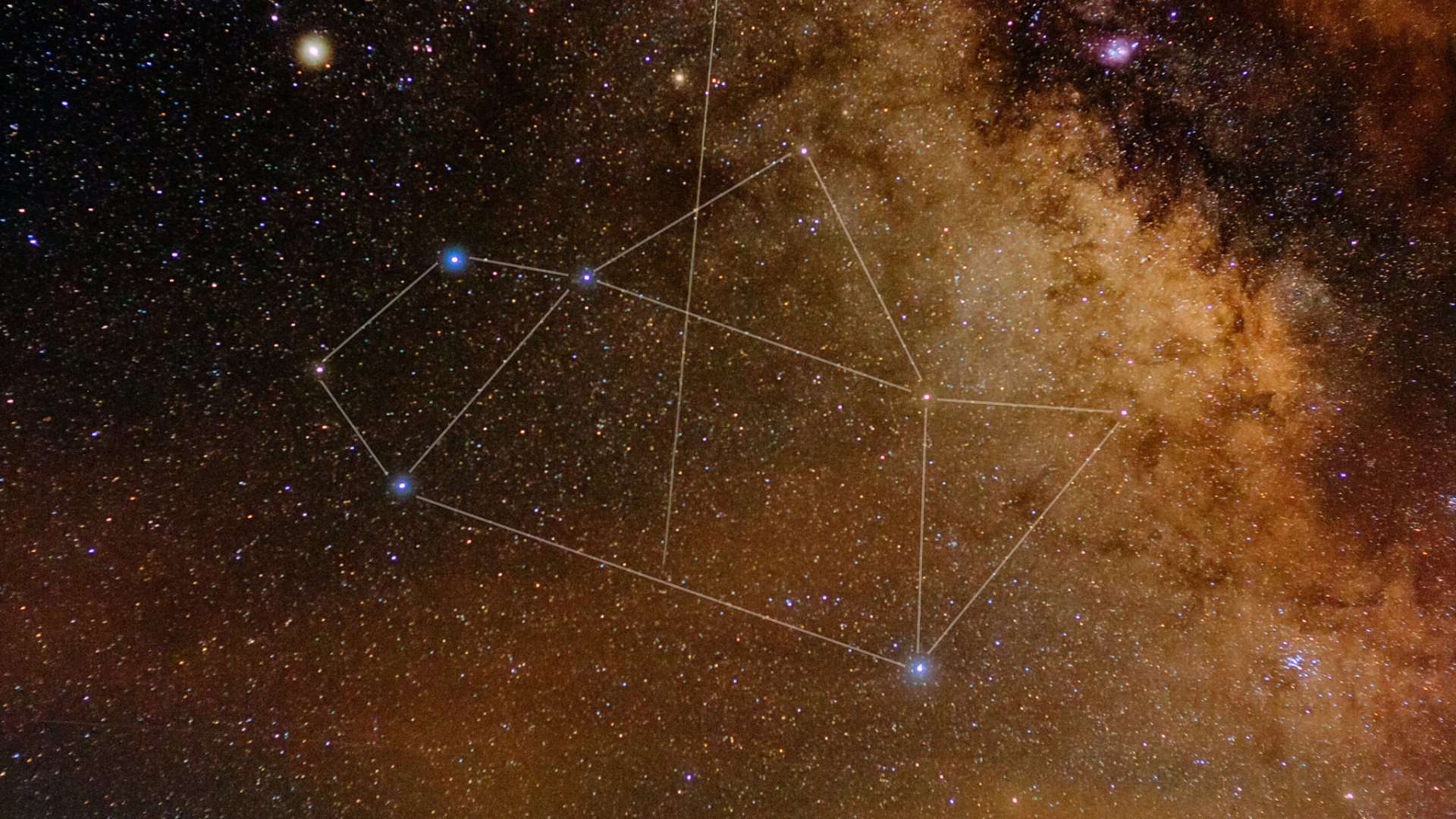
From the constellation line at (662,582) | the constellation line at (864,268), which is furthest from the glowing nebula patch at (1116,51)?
the constellation line at (662,582)

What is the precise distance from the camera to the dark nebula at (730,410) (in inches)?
40.5

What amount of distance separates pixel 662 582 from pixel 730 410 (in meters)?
0.33

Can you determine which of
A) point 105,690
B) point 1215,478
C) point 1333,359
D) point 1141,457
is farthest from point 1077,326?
point 105,690

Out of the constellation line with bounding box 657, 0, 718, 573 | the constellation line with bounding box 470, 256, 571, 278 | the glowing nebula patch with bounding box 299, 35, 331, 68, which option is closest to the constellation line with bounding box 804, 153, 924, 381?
the constellation line with bounding box 657, 0, 718, 573

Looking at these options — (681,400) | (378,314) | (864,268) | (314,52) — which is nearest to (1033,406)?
(864,268)

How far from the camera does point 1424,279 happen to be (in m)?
1.17

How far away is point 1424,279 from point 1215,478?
0.57m

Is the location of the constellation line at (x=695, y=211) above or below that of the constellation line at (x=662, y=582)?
above

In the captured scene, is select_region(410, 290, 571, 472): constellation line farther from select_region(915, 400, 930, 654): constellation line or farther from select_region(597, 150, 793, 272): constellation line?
select_region(915, 400, 930, 654): constellation line

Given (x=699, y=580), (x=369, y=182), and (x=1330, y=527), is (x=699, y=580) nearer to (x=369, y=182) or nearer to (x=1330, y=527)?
(x=369, y=182)

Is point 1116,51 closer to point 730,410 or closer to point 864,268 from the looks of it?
point 864,268

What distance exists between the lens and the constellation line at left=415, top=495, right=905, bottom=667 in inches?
42.5

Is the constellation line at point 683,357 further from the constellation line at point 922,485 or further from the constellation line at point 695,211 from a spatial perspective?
the constellation line at point 922,485

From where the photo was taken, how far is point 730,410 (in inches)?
43.5
